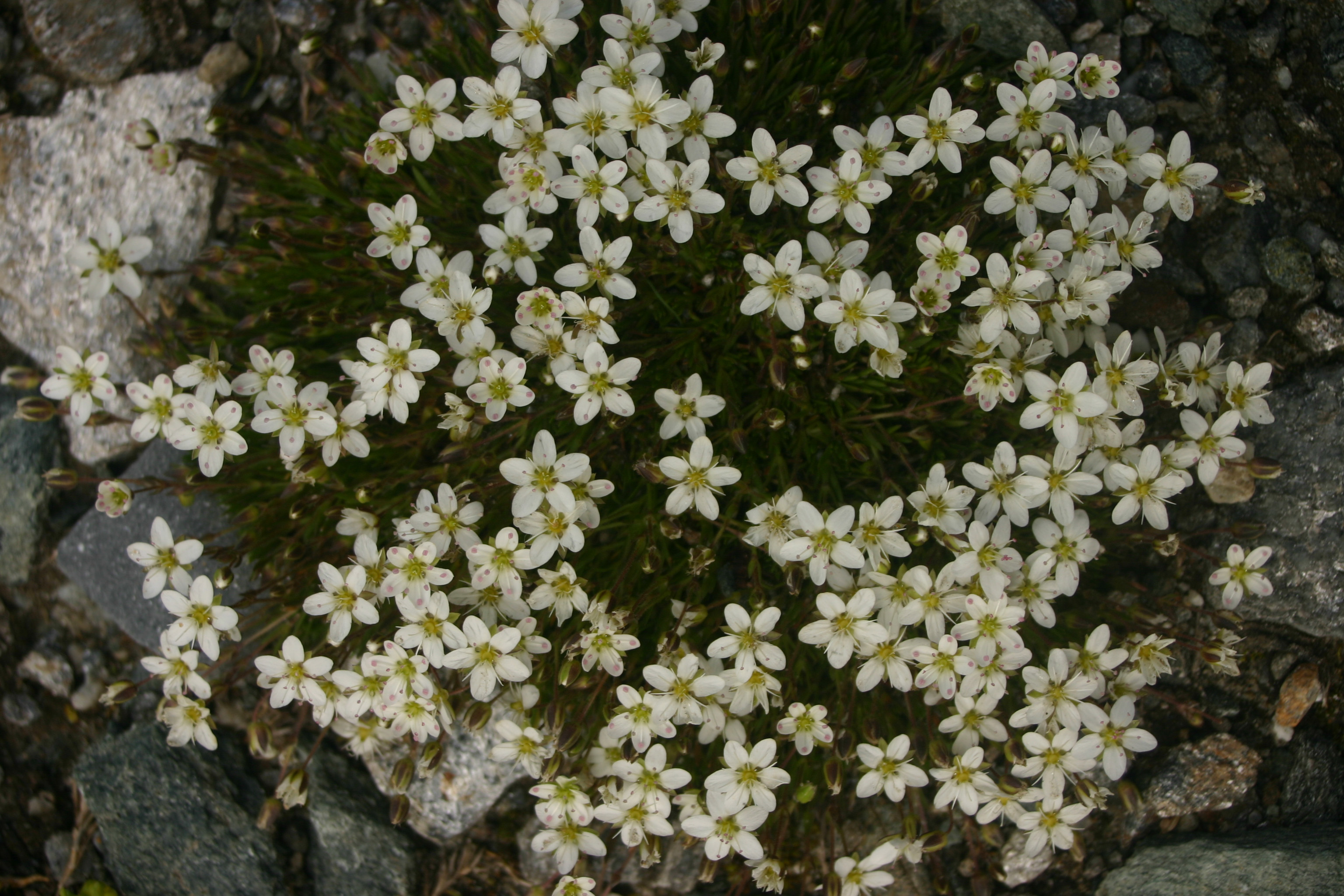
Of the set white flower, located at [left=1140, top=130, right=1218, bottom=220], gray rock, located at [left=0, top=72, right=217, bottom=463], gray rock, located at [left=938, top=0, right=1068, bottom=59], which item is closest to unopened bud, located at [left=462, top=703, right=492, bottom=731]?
gray rock, located at [left=0, top=72, right=217, bottom=463]

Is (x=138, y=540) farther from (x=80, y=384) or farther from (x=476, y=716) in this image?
(x=476, y=716)

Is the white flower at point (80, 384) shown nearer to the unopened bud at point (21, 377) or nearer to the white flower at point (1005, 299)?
the unopened bud at point (21, 377)

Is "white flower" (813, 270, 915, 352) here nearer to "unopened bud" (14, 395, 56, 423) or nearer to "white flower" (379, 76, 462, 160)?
"white flower" (379, 76, 462, 160)

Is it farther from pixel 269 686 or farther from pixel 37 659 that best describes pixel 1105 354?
pixel 37 659

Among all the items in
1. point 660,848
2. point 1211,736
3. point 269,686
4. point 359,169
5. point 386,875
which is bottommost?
point 386,875

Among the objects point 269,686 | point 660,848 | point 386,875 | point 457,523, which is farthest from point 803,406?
point 386,875

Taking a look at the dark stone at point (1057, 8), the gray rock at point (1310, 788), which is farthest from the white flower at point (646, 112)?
the gray rock at point (1310, 788)

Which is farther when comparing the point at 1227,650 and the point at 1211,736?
the point at 1211,736
